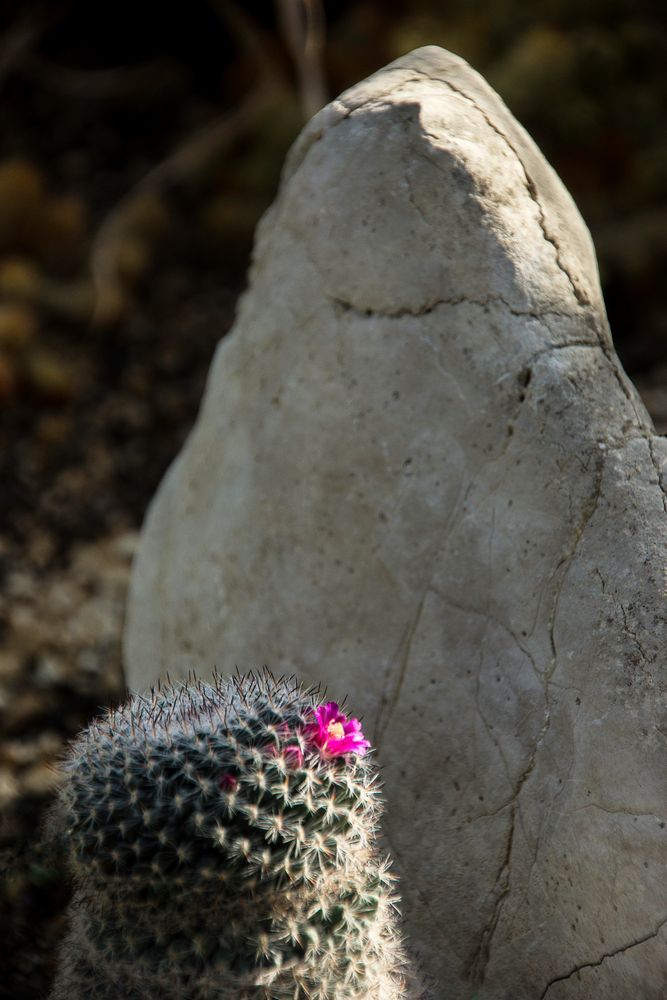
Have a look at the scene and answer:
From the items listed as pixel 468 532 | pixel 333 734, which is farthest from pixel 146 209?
pixel 333 734

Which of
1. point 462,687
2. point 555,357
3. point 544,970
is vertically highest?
point 555,357

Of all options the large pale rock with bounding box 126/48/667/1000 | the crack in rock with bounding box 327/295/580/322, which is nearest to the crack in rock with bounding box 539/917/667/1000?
the large pale rock with bounding box 126/48/667/1000

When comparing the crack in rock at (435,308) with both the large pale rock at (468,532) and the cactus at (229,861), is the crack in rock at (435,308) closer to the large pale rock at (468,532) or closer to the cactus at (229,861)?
the large pale rock at (468,532)

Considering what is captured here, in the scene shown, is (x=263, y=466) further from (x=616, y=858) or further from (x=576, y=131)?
(x=576, y=131)

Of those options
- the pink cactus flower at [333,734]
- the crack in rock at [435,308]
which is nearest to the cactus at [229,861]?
the pink cactus flower at [333,734]

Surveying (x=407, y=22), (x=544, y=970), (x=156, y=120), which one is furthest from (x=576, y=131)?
(x=544, y=970)

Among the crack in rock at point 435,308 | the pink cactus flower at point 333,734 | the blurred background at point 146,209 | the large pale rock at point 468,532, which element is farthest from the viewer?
the blurred background at point 146,209

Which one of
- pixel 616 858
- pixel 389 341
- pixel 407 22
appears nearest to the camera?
pixel 616 858
